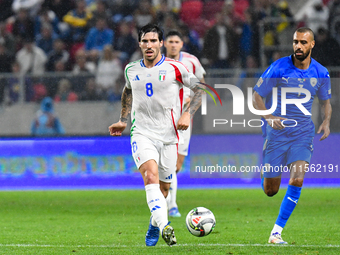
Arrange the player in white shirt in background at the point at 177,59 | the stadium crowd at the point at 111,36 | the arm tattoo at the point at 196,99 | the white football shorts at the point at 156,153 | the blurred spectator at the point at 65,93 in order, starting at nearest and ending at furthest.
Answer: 1. the white football shorts at the point at 156,153
2. the arm tattoo at the point at 196,99
3. the player in white shirt in background at the point at 177,59
4. the blurred spectator at the point at 65,93
5. the stadium crowd at the point at 111,36

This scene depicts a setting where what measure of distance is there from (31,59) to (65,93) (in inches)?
84.3

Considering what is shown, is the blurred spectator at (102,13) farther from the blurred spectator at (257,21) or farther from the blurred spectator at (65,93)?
the blurred spectator at (257,21)

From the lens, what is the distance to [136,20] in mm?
13266

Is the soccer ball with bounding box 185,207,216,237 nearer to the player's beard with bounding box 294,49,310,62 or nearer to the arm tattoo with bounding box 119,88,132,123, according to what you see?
the arm tattoo with bounding box 119,88,132,123

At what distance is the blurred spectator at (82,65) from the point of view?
1245 centimetres

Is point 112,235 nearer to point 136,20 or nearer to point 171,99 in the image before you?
point 171,99

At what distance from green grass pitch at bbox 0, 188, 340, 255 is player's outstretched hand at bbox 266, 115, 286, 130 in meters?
1.17

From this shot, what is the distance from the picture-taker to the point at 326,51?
1137 centimetres

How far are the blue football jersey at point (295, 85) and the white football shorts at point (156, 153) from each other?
4.19ft

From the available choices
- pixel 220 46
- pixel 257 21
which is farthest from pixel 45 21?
pixel 257 21

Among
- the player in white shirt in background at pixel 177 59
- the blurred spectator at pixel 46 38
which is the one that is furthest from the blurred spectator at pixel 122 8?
the player in white shirt in background at pixel 177 59

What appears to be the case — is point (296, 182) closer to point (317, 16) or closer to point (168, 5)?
point (317, 16)

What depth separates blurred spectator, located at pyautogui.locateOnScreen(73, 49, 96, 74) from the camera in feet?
40.9

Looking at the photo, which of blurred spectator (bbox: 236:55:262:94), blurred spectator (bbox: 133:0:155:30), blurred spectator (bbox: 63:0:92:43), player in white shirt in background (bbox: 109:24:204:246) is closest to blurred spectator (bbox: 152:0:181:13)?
blurred spectator (bbox: 133:0:155:30)
